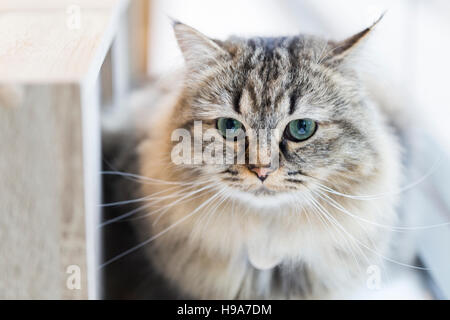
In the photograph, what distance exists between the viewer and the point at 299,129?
92 centimetres

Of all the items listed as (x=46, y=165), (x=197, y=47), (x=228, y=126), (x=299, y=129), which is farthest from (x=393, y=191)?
(x=46, y=165)

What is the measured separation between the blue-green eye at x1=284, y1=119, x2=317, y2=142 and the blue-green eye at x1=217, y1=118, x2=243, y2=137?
10 centimetres

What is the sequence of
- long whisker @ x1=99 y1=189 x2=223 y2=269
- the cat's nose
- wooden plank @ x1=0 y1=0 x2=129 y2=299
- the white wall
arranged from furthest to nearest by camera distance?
the white wall → long whisker @ x1=99 y1=189 x2=223 y2=269 → the cat's nose → wooden plank @ x1=0 y1=0 x2=129 y2=299

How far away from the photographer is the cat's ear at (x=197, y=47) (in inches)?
36.8

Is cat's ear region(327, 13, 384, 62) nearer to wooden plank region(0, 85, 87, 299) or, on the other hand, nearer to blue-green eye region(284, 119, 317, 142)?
blue-green eye region(284, 119, 317, 142)

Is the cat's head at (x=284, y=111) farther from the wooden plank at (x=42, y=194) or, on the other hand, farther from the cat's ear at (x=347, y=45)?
the wooden plank at (x=42, y=194)

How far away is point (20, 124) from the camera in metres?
0.70

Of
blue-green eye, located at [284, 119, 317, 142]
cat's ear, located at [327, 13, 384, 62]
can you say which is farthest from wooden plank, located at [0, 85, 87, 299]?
cat's ear, located at [327, 13, 384, 62]

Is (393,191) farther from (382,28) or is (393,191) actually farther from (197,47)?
(197,47)

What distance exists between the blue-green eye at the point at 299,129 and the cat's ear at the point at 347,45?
0.45 ft

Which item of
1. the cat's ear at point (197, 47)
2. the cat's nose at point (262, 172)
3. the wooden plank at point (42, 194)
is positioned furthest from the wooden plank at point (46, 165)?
the cat's nose at point (262, 172)

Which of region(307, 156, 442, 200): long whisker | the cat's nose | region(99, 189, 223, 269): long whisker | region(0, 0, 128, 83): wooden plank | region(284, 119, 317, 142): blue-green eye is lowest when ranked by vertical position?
region(99, 189, 223, 269): long whisker

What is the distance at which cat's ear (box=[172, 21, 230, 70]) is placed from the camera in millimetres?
935

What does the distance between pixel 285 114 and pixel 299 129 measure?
1.9 inches
